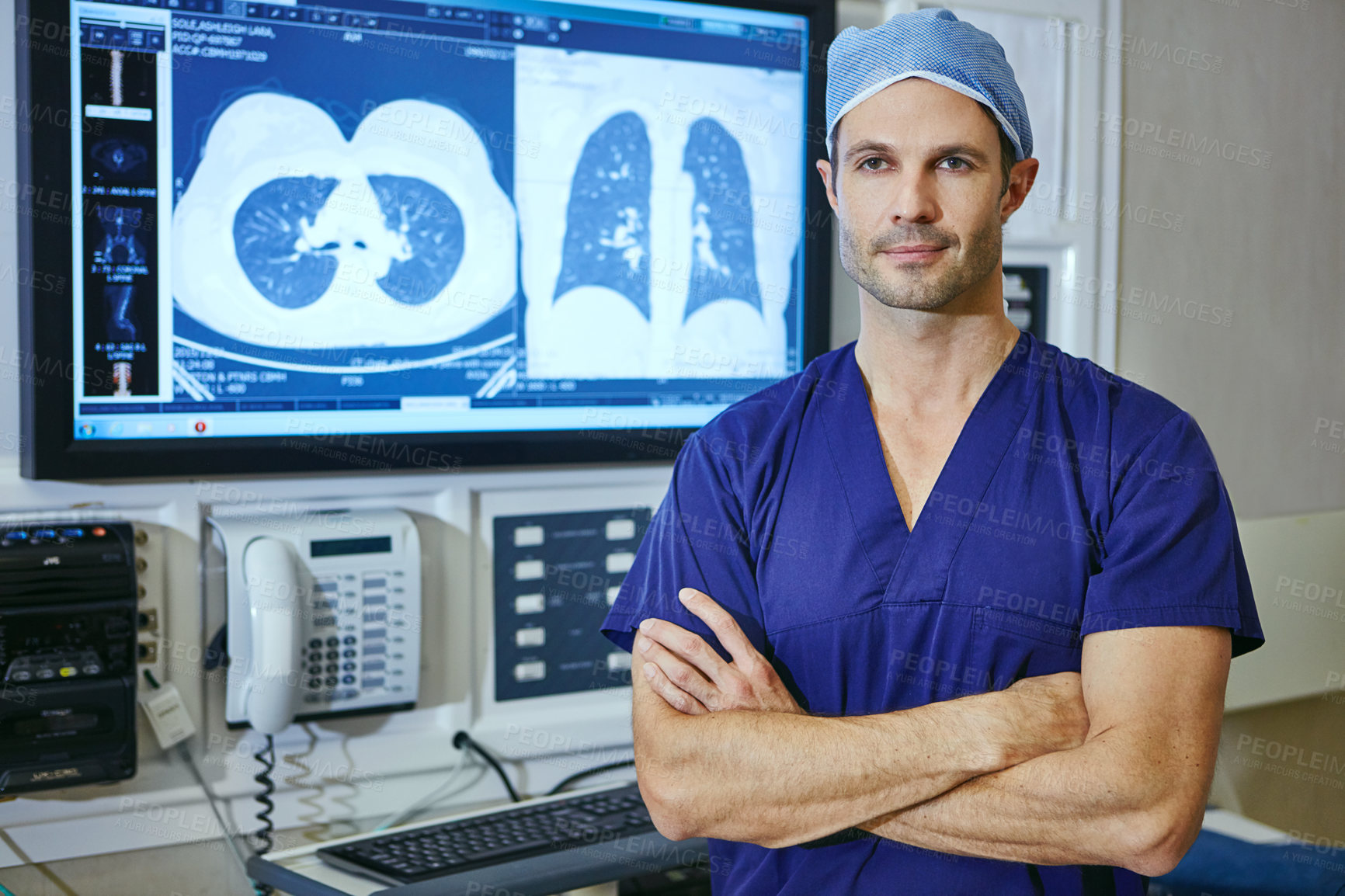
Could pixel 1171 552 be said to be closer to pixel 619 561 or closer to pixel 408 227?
pixel 619 561

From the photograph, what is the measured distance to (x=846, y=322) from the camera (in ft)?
6.24

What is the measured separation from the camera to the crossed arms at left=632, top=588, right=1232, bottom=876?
104cm

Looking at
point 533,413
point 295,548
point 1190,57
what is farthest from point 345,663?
point 1190,57

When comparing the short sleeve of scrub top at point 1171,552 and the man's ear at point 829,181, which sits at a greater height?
the man's ear at point 829,181

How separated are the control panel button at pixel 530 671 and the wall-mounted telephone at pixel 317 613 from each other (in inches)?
6.6

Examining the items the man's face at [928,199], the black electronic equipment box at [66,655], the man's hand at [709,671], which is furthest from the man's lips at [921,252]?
the black electronic equipment box at [66,655]

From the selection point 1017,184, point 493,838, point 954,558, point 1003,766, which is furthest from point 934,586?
point 493,838

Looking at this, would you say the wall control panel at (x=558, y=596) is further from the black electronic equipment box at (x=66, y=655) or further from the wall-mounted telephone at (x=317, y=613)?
the black electronic equipment box at (x=66, y=655)

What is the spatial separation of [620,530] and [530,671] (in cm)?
26

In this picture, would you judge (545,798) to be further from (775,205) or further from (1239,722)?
(1239,722)

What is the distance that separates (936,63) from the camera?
1177mm

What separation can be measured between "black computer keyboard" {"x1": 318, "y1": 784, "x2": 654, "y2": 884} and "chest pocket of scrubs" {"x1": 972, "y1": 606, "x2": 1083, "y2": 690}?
1.79 feet

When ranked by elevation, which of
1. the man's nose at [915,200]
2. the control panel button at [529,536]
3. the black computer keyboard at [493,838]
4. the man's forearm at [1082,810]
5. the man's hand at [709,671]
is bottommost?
the black computer keyboard at [493,838]

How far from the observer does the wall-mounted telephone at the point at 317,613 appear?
145 centimetres
